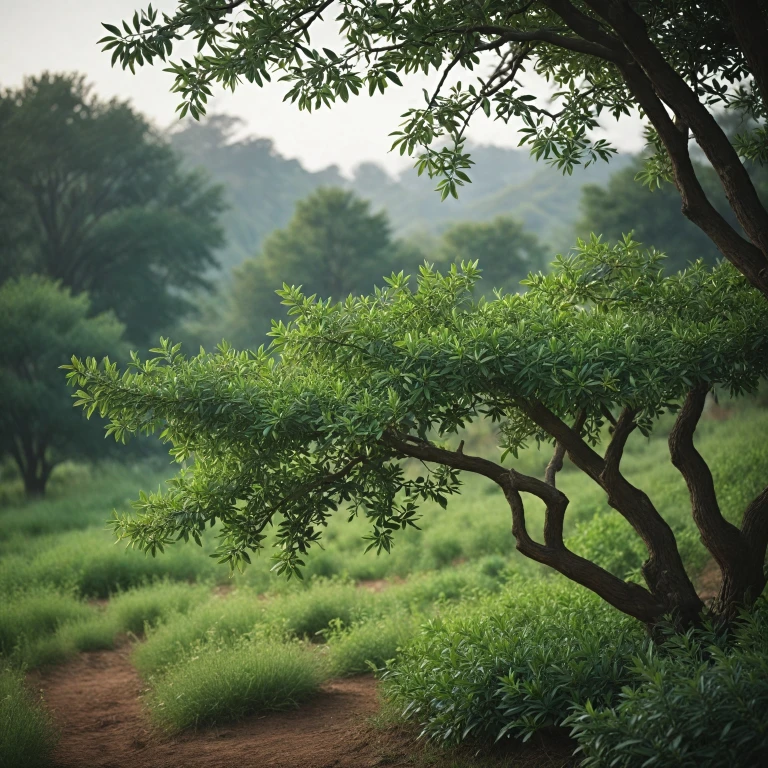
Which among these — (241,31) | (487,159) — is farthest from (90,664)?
(487,159)

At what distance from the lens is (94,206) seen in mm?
25391

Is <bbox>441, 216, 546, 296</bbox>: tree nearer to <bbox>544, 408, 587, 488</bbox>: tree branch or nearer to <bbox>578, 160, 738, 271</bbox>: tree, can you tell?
<bbox>578, 160, 738, 271</bbox>: tree

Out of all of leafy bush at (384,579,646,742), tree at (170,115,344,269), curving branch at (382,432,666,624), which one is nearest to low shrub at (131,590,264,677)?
leafy bush at (384,579,646,742)

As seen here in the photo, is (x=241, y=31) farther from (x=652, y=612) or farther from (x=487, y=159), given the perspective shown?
(x=487, y=159)

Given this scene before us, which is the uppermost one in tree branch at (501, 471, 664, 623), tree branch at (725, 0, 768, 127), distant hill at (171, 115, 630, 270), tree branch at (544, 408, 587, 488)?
distant hill at (171, 115, 630, 270)

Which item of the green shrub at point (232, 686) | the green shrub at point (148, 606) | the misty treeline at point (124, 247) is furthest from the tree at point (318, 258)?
the green shrub at point (232, 686)

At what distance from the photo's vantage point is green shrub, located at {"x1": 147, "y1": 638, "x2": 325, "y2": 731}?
5.69 m

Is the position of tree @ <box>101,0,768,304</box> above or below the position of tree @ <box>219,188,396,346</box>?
below

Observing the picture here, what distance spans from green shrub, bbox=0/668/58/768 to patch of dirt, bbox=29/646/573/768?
0.18 m

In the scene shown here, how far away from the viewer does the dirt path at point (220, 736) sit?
4887mm

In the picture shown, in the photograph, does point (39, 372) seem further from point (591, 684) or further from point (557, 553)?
point (591, 684)

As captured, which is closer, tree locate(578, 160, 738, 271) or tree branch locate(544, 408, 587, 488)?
tree branch locate(544, 408, 587, 488)

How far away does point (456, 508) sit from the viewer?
13.0 metres

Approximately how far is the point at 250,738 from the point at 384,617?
2.23m
